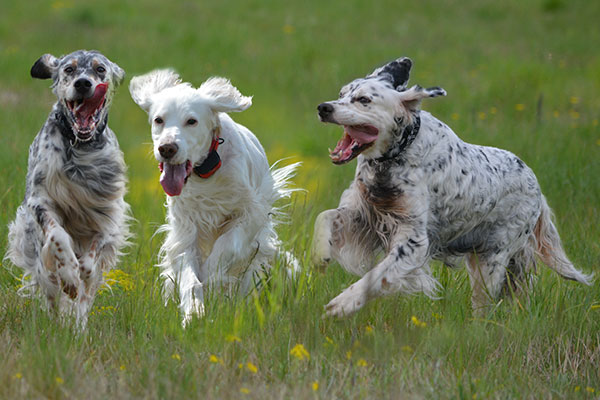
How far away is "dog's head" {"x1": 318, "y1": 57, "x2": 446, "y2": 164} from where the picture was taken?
4488mm

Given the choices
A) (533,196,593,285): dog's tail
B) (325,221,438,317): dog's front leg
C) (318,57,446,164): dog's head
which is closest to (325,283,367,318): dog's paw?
(325,221,438,317): dog's front leg

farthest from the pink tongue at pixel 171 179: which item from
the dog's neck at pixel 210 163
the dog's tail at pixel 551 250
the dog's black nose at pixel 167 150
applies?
the dog's tail at pixel 551 250

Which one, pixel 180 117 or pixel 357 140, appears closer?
pixel 357 140

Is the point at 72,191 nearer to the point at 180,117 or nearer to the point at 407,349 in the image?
the point at 180,117

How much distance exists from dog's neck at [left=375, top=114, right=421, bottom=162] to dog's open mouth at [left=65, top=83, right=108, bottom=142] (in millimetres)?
1766

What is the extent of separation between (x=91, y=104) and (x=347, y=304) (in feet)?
6.75

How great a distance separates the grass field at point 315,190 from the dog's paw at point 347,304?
93 mm

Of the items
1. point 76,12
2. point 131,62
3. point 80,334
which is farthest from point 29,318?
point 76,12

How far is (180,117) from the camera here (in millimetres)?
4957

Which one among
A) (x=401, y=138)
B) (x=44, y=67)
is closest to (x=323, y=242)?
(x=401, y=138)

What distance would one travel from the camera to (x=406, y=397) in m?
3.52

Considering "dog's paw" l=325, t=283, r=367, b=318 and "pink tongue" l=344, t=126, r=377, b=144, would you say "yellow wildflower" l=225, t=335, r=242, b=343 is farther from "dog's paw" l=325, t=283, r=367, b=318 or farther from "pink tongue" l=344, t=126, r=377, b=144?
"pink tongue" l=344, t=126, r=377, b=144

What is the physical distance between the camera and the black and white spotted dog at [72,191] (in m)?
4.92

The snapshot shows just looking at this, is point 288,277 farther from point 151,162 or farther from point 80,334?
point 151,162
